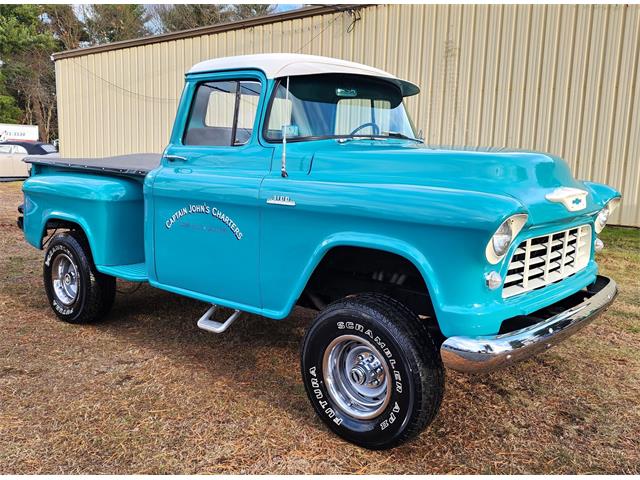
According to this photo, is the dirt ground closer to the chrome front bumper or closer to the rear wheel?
the rear wheel

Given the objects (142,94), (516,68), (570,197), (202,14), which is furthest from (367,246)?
(202,14)

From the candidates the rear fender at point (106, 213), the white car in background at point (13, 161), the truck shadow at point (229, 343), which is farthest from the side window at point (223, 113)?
the white car in background at point (13, 161)

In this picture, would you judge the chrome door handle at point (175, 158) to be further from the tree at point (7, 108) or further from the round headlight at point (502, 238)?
the tree at point (7, 108)

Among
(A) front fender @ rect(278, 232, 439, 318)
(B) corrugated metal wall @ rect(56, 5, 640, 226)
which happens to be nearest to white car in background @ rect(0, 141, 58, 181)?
(B) corrugated metal wall @ rect(56, 5, 640, 226)

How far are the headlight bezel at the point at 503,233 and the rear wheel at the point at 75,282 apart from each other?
3445mm

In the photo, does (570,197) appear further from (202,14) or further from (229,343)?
(202,14)

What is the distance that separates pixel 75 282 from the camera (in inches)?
197

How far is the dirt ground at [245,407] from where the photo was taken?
291 centimetres

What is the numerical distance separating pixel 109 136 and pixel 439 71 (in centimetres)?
1013

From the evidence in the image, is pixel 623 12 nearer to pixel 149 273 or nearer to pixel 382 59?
pixel 382 59

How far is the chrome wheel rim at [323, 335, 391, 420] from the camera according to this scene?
9.93 feet

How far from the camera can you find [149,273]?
4207 mm

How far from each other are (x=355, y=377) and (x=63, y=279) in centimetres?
327

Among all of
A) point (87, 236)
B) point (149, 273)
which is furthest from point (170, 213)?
point (87, 236)
